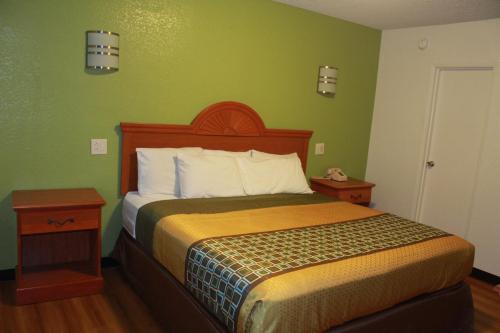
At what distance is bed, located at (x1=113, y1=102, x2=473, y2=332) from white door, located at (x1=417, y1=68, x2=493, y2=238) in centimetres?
135

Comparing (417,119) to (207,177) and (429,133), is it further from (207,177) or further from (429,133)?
(207,177)

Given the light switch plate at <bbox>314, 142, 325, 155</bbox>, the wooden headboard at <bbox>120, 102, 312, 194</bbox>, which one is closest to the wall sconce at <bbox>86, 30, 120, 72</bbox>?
the wooden headboard at <bbox>120, 102, 312, 194</bbox>

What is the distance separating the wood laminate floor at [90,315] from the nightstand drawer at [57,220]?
485mm

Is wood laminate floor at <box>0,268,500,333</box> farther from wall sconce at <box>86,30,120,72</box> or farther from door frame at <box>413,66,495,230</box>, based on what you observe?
wall sconce at <box>86,30,120,72</box>

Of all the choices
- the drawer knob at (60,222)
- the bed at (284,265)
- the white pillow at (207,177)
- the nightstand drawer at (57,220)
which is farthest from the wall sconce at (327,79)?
the drawer knob at (60,222)

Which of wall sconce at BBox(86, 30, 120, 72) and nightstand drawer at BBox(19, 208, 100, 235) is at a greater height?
wall sconce at BBox(86, 30, 120, 72)

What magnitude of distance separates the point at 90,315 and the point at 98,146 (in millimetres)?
1172

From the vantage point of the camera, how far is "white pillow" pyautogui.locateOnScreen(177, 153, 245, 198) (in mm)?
2912

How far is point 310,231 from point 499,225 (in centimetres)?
210

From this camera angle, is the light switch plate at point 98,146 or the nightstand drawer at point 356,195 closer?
the light switch plate at point 98,146


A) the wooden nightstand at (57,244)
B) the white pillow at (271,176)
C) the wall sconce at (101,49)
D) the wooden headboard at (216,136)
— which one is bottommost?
the wooden nightstand at (57,244)

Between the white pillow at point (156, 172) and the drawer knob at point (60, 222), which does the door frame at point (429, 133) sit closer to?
the white pillow at point (156, 172)

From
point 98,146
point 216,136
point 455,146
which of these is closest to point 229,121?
point 216,136

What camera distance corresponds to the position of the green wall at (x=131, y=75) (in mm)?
2607
